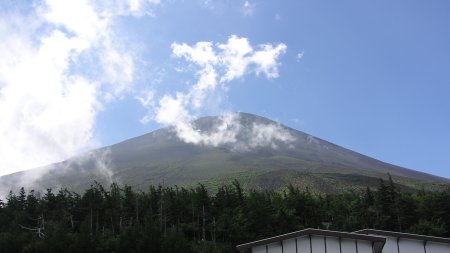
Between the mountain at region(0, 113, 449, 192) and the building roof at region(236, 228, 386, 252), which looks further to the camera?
the mountain at region(0, 113, 449, 192)

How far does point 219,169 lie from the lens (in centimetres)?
13700

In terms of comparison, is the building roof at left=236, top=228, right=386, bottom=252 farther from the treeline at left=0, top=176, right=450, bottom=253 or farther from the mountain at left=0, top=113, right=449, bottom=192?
the mountain at left=0, top=113, right=449, bottom=192

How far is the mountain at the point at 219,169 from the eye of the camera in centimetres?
11250

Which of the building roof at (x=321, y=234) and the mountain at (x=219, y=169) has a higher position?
the mountain at (x=219, y=169)

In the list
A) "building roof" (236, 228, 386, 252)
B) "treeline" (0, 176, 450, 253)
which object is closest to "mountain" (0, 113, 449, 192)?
"treeline" (0, 176, 450, 253)

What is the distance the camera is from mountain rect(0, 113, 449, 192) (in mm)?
112500

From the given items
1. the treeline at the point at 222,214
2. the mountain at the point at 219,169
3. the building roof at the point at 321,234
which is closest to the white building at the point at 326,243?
the building roof at the point at 321,234

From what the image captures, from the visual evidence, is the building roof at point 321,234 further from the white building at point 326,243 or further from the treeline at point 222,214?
the treeline at point 222,214

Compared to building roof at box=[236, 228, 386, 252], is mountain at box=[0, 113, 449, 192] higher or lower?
higher

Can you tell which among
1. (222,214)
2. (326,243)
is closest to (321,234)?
(326,243)

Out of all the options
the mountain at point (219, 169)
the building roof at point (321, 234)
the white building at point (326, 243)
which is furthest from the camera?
the mountain at point (219, 169)

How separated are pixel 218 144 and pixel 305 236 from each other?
582 ft

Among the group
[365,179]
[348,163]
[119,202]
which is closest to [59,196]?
[119,202]

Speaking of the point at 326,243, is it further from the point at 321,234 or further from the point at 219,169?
the point at 219,169
